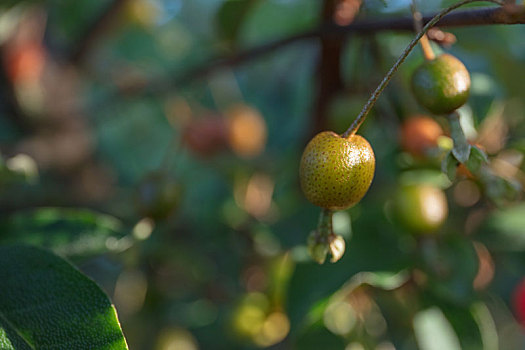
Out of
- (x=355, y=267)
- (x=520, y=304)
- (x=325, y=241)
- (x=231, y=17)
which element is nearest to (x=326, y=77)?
(x=231, y=17)

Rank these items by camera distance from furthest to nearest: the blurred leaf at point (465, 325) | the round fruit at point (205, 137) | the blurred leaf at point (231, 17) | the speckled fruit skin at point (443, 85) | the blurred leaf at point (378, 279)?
the round fruit at point (205, 137) < the blurred leaf at point (231, 17) < the blurred leaf at point (465, 325) < the blurred leaf at point (378, 279) < the speckled fruit skin at point (443, 85)

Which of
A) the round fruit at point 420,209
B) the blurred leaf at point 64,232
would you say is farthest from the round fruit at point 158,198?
the round fruit at point 420,209

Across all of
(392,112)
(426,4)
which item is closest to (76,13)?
(426,4)

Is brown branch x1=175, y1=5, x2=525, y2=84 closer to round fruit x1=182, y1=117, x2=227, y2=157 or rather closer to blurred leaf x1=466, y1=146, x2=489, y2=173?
blurred leaf x1=466, y1=146, x2=489, y2=173

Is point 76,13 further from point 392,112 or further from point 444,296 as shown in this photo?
point 444,296

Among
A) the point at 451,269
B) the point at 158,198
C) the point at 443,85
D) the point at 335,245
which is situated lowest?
the point at 451,269

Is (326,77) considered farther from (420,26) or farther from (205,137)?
(205,137)

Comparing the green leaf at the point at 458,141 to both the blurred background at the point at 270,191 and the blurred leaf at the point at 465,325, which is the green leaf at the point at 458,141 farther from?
the blurred leaf at the point at 465,325
